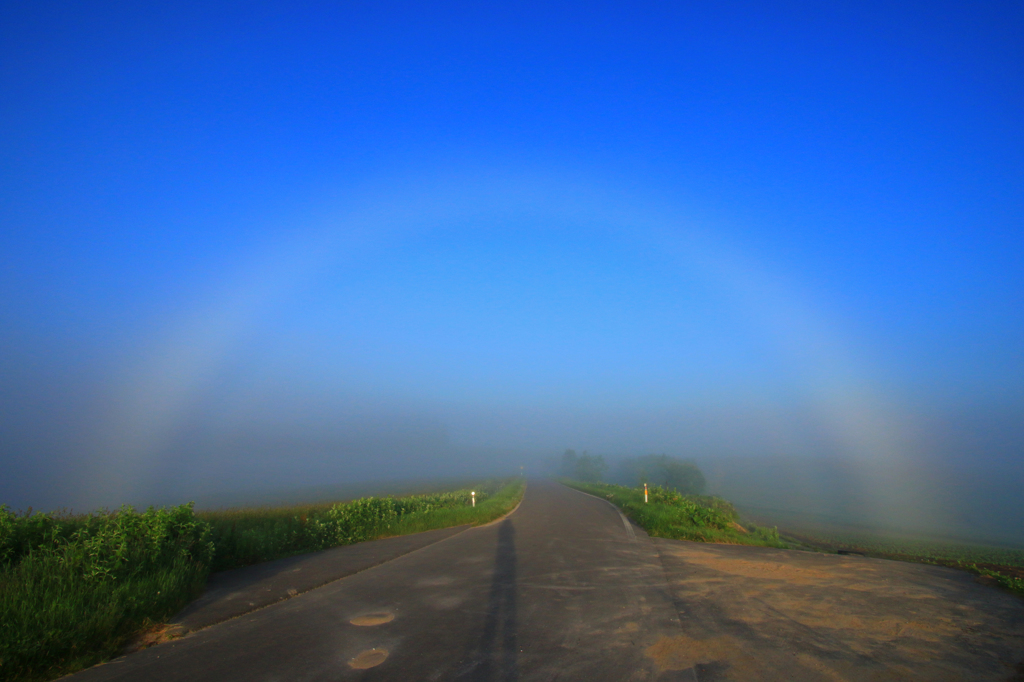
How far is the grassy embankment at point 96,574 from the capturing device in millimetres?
5398

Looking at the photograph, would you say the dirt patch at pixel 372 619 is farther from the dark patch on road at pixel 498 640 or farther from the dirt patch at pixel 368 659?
the dark patch on road at pixel 498 640

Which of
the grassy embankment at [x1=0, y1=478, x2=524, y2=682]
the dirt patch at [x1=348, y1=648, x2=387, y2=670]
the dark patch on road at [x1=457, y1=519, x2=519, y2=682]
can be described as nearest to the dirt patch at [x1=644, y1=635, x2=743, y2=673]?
the dark patch on road at [x1=457, y1=519, x2=519, y2=682]

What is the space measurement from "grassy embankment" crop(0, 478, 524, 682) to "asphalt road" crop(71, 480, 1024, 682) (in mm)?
614

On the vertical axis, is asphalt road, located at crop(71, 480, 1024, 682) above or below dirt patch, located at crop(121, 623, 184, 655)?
above

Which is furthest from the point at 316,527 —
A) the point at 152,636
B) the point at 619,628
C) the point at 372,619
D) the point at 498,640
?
the point at 619,628

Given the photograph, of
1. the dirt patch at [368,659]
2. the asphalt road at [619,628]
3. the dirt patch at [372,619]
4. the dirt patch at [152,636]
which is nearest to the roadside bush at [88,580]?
the dirt patch at [152,636]

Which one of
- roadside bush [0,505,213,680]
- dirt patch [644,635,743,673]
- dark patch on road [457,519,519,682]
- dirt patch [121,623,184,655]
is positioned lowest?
dirt patch [121,623,184,655]

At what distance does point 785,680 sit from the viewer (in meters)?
4.55

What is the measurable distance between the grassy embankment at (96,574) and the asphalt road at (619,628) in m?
0.61

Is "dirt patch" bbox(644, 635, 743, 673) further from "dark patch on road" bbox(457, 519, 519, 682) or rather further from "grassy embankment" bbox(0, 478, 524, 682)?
"grassy embankment" bbox(0, 478, 524, 682)

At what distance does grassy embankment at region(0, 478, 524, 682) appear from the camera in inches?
213

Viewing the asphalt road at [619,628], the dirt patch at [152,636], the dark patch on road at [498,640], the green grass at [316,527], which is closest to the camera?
the dark patch on road at [498,640]

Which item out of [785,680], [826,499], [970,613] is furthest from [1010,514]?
[785,680]

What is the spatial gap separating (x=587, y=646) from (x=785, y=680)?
2000 millimetres
